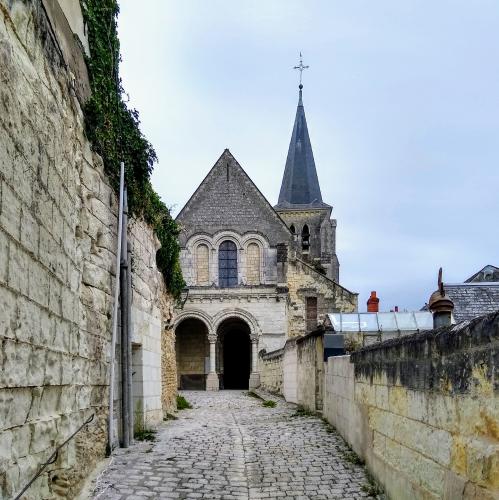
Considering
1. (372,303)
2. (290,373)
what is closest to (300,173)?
(372,303)

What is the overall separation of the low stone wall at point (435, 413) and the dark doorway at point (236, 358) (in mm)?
22933

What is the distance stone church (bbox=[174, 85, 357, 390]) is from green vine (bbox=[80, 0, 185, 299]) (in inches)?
630

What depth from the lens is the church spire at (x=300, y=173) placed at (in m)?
39.9

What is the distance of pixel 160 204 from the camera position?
10891mm

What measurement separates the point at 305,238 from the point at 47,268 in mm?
33103

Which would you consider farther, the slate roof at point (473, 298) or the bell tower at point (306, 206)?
the bell tower at point (306, 206)

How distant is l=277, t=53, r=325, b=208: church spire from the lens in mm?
39875

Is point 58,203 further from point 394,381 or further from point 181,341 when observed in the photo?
point 181,341

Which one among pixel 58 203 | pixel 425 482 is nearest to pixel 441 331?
pixel 425 482

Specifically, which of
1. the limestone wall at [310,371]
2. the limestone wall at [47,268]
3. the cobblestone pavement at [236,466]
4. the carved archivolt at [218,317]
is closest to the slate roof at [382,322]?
the limestone wall at [310,371]

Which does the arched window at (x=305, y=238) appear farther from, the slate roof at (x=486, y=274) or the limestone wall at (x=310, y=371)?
the limestone wall at (x=310, y=371)

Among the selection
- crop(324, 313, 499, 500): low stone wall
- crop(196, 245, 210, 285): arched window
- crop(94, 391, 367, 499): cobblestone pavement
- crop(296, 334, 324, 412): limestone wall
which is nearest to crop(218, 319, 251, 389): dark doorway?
crop(196, 245, 210, 285): arched window

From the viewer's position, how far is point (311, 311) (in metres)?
27.7

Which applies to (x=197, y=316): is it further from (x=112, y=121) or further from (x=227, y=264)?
(x=112, y=121)
